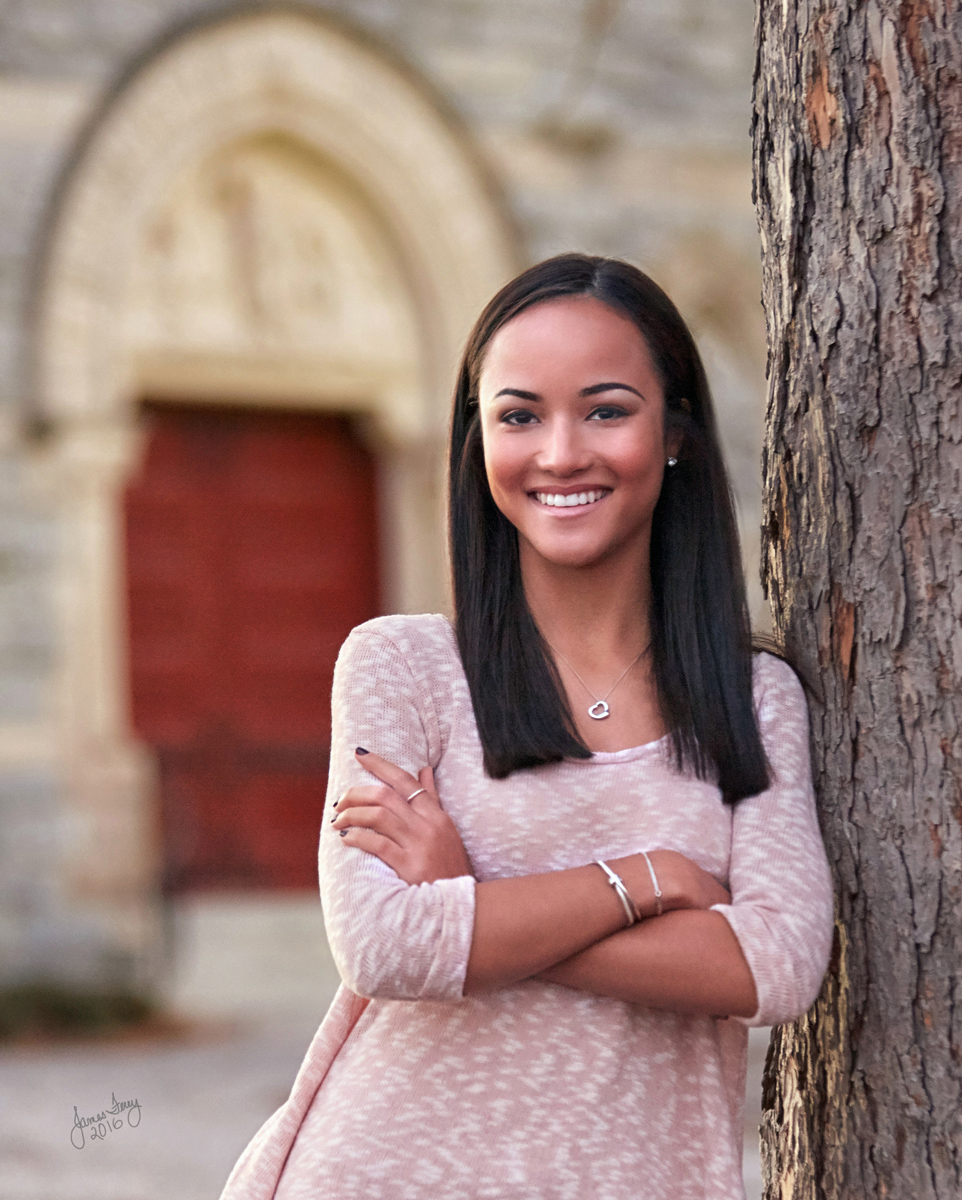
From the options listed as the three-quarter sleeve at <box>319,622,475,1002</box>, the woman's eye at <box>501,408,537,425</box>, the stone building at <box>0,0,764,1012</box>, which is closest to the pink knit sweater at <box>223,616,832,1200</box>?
the three-quarter sleeve at <box>319,622,475,1002</box>

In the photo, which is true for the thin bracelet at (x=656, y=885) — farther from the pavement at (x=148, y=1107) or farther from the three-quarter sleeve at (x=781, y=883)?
the pavement at (x=148, y=1107)

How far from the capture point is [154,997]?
287 inches

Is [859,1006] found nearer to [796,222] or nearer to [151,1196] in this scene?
[796,222]

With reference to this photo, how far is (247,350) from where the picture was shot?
27.4 feet

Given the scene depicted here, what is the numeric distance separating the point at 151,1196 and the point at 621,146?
234 inches

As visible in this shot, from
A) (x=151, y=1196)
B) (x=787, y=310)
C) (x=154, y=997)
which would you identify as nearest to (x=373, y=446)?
(x=154, y=997)

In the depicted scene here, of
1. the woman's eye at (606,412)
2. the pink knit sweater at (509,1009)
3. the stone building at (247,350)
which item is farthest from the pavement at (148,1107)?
the woman's eye at (606,412)

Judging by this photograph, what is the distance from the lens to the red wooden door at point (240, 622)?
27.5 feet

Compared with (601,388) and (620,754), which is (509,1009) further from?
(601,388)

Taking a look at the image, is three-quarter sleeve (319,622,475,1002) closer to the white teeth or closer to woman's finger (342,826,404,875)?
woman's finger (342,826,404,875)

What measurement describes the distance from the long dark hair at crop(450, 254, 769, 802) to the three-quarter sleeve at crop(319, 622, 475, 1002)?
8cm

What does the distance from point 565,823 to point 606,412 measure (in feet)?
1.48

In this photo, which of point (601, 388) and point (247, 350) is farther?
point (247, 350)
